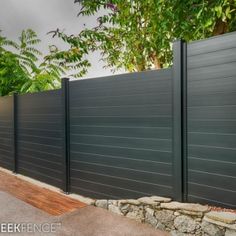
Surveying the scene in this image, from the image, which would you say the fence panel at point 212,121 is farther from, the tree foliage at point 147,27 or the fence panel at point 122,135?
the tree foliage at point 147,27

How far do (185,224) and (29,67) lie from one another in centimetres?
1042

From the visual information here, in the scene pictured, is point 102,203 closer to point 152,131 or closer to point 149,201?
point 149,201

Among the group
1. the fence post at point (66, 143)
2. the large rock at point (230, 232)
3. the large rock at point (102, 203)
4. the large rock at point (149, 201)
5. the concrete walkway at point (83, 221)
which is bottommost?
the concrete walkway at point (83, 221)

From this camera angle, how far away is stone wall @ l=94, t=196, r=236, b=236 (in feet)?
9.77

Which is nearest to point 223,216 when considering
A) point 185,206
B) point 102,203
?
point 185,206

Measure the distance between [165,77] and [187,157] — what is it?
1179 mm

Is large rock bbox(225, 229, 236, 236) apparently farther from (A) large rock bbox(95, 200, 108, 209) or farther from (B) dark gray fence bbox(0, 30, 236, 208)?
(A) large rock bbox(95, 200, 108, 209)

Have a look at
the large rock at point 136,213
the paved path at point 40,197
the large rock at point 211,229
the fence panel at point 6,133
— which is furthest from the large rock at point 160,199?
the fence panel at point 6,133

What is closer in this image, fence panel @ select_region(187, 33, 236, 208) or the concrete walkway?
fence panel @ select_region(187, 33, 236, 208)

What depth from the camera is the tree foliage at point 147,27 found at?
5.20 meters

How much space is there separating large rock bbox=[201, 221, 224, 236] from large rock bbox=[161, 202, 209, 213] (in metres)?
0.16

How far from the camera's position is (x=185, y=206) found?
3.34m

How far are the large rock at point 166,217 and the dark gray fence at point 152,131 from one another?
0.25 metres

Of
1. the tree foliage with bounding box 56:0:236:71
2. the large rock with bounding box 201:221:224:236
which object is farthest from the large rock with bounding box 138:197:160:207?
the tree foliage with bounding box 56:0:236:71
